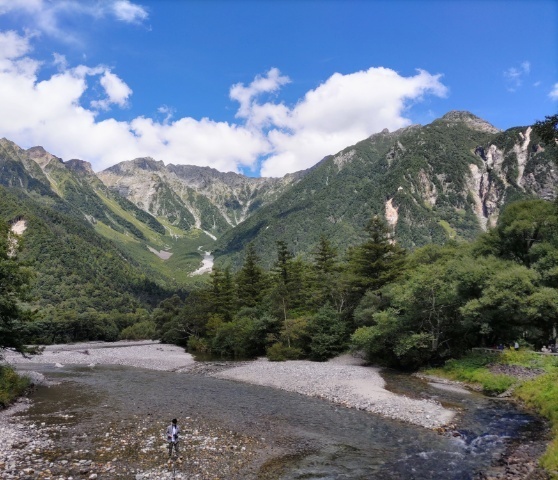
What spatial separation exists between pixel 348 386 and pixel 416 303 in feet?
43.5

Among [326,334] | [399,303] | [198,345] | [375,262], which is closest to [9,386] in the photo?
[399,303]

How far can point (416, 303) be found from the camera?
43375 millimetres

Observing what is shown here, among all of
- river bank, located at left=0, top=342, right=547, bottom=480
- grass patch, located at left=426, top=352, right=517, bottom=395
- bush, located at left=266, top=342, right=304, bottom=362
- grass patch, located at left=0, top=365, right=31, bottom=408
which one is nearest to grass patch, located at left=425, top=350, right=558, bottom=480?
grass patch, located at left=426, top=352, right=517, bottom=395

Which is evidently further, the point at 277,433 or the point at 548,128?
the point at 277,433

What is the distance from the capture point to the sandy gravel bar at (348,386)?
26.7 m

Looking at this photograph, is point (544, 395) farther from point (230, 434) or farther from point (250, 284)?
point (250, 284)

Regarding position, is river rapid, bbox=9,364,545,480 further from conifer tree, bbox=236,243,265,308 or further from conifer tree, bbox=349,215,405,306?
conifer tree, bbox=236,243,265,308

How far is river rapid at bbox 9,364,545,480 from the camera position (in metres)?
17.8

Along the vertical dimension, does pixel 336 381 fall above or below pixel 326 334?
below

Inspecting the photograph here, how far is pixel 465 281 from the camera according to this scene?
42094 mm

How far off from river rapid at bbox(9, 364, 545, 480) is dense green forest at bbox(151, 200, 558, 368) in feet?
30.9

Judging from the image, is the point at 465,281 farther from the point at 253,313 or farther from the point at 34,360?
the point at 34,360

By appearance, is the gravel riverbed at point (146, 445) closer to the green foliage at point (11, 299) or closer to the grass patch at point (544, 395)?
the green foliage at point (11, 299)

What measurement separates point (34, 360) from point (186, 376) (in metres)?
36.5
